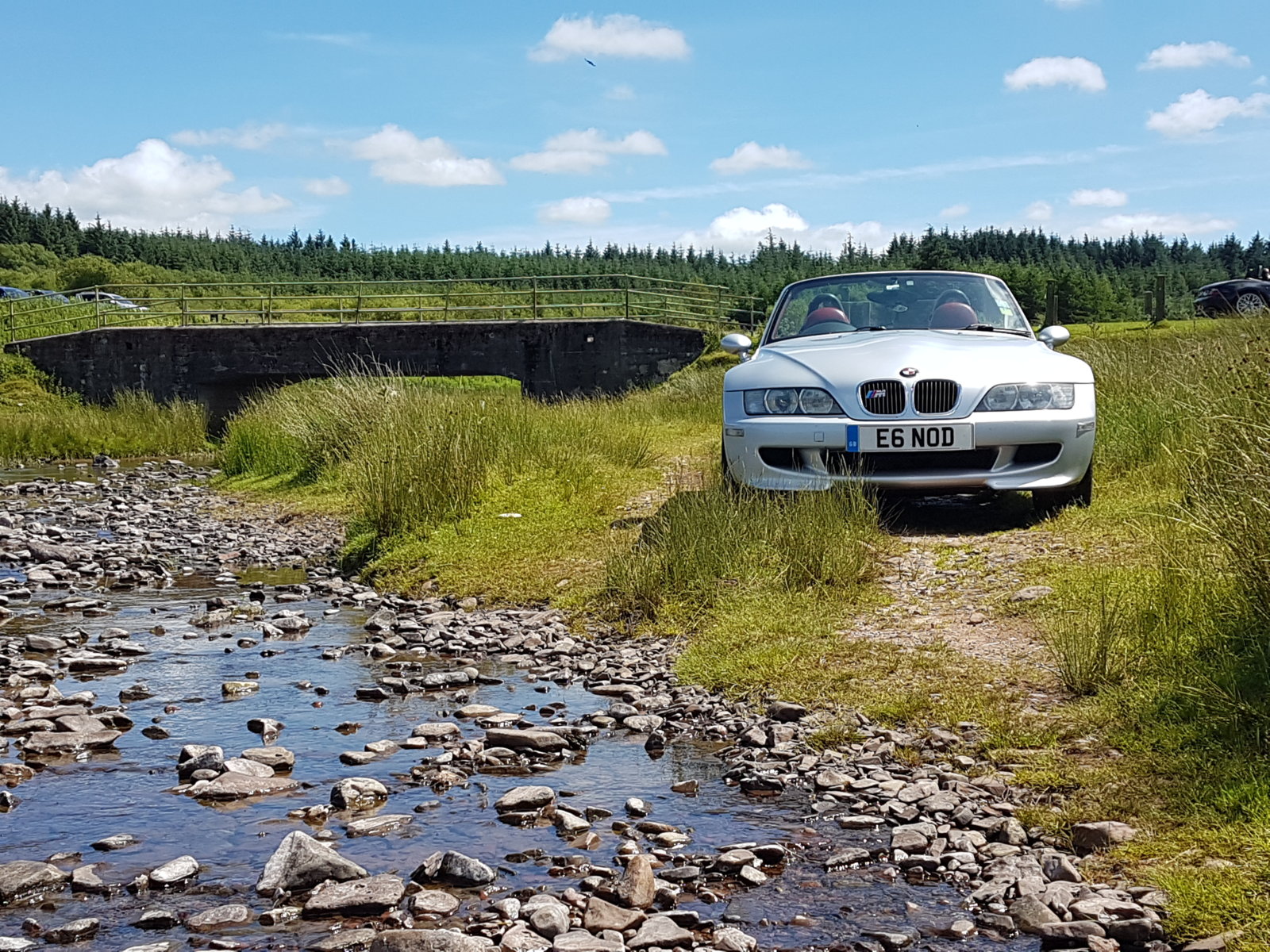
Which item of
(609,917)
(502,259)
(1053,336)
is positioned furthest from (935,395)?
(502,259)

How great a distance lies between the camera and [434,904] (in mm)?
3525

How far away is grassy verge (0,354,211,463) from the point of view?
25812 mm

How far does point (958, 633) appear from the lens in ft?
20.4

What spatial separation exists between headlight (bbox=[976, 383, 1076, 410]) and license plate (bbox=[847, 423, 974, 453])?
0.85 ft

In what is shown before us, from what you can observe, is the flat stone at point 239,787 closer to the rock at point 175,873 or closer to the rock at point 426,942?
the rock at point 175,873

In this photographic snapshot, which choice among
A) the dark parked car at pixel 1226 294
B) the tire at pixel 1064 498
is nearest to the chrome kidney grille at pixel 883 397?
the tire at pixel 1064 498

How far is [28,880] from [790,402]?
564cm

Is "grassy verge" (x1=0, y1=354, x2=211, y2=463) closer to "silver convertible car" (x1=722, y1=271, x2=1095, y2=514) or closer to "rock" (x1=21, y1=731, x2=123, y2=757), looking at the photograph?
"silver convertible car" (x1=722, y1=271, x2=1095, y2=514)

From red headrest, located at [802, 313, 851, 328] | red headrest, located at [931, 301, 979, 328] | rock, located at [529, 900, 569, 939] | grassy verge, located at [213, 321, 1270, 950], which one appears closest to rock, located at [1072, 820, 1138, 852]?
grassy verge, located at [213, 321, 1270, 950]

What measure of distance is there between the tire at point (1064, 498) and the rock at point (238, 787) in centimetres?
568

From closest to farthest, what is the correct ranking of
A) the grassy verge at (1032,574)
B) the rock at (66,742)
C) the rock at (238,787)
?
the grassy verge at (1032,574)
the rock at (238,787)
the rock at (66,742)

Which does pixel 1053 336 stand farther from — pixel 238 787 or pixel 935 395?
pixel 238 787

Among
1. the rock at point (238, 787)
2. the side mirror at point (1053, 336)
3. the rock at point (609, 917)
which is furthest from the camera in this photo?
the side mirror at point (1053, 336)

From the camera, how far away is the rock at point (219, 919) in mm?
3418
